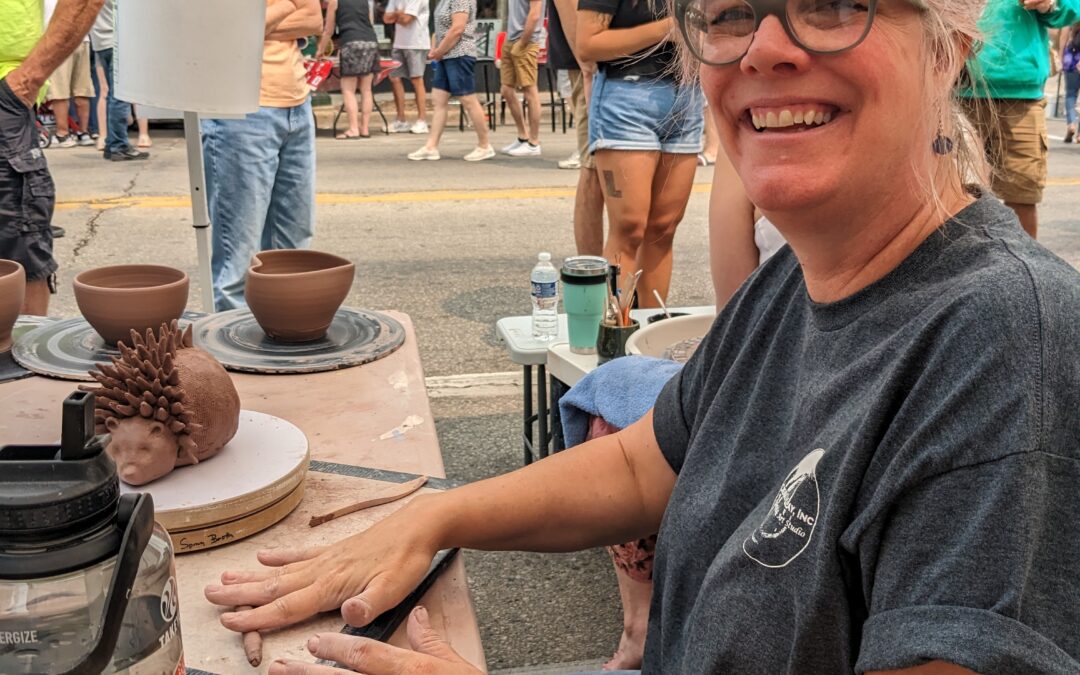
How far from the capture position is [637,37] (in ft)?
12.7

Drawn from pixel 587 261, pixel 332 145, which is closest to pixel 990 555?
pixel 587 261

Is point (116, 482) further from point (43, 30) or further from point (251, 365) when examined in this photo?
point (43, 30)

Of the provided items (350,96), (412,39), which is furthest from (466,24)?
(350,96)

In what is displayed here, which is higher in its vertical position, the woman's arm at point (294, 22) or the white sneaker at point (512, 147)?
the woman's arm at point (294, 22)

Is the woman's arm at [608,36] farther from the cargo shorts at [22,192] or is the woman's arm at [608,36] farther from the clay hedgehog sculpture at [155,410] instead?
the clay hedgehog sculpture at [155,410]

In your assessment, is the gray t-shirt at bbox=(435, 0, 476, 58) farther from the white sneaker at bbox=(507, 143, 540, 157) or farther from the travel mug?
the travel mug

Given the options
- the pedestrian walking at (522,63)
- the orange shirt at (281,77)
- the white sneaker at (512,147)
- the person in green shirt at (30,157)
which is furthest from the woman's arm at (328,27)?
the person in green shirt at (30,157)

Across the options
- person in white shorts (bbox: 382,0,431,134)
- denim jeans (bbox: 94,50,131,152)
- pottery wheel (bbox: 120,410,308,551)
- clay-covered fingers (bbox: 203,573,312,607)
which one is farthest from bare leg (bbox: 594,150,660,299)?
person in white shorts (bbox: 382,0,431,134)

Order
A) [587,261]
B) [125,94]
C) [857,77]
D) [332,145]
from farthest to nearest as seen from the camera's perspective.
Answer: [332,145] < [587,261] < [125,94] < [857,77]

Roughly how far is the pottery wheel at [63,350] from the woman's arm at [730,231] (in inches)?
52.3

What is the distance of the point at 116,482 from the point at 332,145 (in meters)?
11.2

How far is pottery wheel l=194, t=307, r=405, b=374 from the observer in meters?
2.03

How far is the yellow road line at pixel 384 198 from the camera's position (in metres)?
8.08

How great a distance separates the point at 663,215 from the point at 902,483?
3.33 metres
